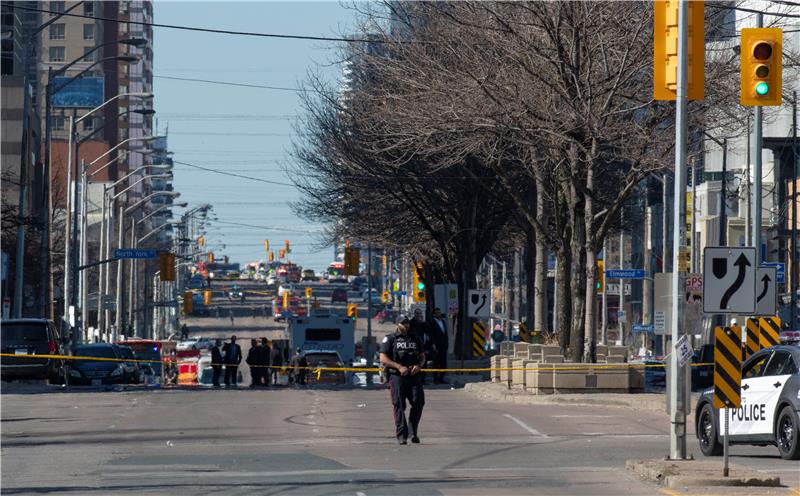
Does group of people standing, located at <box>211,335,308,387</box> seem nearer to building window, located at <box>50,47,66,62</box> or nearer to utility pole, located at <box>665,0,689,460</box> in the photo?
utility pole, located at <box>665,0,689,460</box>

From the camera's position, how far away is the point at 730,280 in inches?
599

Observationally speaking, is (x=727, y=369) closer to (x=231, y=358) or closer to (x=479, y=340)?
(x=231, y=358)

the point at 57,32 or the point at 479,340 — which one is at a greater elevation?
the point at 57,32

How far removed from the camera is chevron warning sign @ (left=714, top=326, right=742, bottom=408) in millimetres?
15281

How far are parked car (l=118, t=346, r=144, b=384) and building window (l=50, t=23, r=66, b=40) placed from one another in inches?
4640

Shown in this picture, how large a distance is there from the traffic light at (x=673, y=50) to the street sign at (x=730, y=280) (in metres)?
2.00

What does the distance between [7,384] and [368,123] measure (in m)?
12.9

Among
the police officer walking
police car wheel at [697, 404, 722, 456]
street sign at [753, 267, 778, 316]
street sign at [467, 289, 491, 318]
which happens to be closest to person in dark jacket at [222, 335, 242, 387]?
street sign at [467, 289, 491, 318]

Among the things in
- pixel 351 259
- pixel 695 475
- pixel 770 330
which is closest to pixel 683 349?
pixel 695 475

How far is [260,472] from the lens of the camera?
55.3ft

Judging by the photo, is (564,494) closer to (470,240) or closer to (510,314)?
(470,240)

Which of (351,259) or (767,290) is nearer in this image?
(767,290)

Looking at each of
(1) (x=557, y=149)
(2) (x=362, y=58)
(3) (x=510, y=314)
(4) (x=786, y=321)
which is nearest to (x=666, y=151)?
(1) (x=557, y=149)

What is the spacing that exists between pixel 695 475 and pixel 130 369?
34178mm
